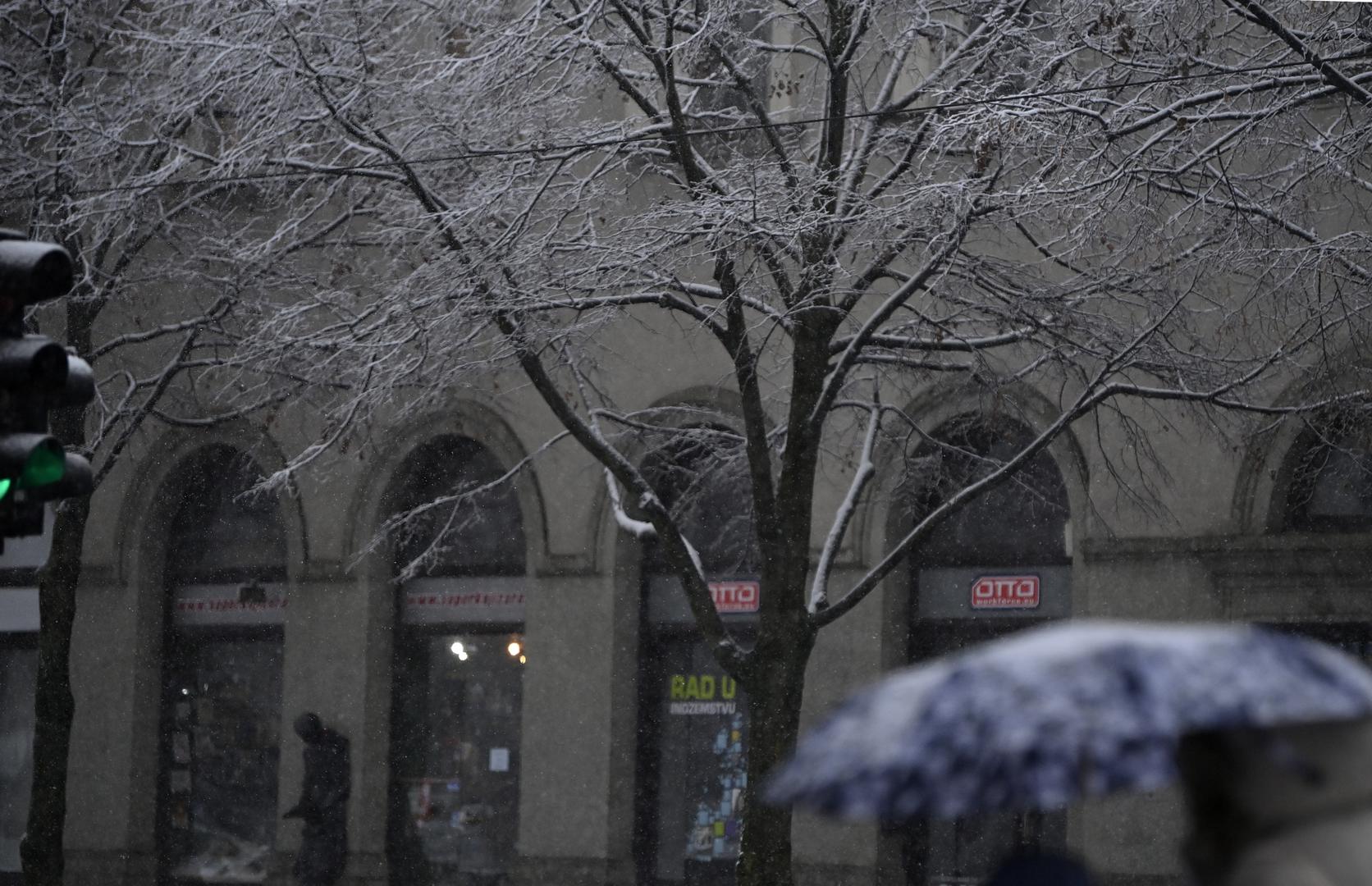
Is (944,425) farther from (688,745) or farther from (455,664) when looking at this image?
(455,664)

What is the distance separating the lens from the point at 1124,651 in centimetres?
267

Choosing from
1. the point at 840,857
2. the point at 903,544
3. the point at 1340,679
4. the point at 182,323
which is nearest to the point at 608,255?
the point at 903,544

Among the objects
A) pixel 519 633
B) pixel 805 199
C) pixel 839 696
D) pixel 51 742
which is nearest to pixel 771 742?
pixel 805 199

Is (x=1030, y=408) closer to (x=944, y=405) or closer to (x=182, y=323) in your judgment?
(x=944, y=405)

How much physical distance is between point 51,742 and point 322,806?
12.5 ft

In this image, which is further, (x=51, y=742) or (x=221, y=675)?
(x=221, y=675)

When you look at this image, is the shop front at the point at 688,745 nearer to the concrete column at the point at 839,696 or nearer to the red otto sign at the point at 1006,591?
the concrete column at the point at 839,696

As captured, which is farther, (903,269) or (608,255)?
(903,269)

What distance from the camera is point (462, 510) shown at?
56.5 ft

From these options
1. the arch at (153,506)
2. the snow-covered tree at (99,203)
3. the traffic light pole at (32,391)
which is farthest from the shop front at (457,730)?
the traffic light pole at (32,391)

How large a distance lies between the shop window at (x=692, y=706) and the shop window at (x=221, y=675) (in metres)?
4.07

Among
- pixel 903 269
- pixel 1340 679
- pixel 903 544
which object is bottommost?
pixel 1340 679

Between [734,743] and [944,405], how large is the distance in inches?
140

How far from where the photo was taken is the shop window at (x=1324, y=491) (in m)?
13.7
